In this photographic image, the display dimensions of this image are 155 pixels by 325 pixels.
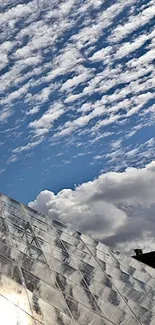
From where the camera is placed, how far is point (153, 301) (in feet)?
67.2

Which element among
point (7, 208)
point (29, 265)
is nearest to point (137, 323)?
point (29, 265)

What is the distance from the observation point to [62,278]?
18141 millimetres

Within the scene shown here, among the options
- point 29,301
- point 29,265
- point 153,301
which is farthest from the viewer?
point 153,301

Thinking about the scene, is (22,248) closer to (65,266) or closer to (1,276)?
(65,266)

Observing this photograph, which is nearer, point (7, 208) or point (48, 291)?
point (48, 291)

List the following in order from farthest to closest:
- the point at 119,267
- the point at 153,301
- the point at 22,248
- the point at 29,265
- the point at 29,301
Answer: the point at 119,267 < the point at 153,301 < the point at 22,248 < the point at 29,265 < the point at 29,301

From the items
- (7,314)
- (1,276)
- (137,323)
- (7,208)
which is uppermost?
(7,208)

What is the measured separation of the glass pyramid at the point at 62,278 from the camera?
15.1 metres

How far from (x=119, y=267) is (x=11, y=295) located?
9.81 meters

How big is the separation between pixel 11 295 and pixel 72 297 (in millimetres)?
3161

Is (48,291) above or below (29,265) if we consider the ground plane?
below

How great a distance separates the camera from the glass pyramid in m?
15.1

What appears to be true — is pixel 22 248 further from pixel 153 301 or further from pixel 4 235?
pixel 153 301

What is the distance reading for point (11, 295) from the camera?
1489cm
